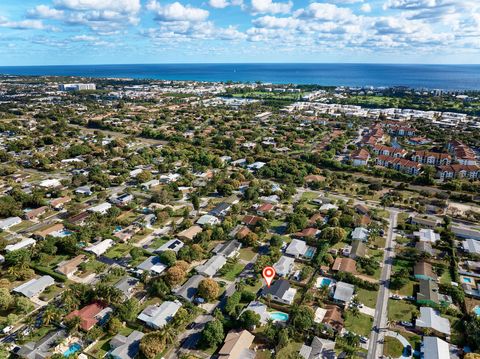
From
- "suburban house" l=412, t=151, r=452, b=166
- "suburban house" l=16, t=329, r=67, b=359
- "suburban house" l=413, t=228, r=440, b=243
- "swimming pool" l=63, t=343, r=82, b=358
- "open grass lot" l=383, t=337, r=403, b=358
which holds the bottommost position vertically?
"swimming pool" l=63, t=343, r=82, b=358

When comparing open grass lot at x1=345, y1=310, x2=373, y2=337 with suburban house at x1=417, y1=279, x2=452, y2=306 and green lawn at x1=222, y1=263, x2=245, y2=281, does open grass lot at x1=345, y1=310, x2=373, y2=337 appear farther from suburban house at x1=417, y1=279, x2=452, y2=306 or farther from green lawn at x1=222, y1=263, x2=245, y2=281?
green lawn at x1=222, y1=263, x2=245, y2=281

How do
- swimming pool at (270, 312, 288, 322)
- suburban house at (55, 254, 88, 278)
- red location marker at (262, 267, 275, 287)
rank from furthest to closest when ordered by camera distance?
suburban house at (55, 254, 88, 278)
red location marker at (262, 267, 275, 287)
swimming pool at (270, 312, 288, 322)

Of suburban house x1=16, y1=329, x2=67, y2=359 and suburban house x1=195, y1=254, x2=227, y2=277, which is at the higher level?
suburban house x1=195, y1=254, x2=227, y2=277

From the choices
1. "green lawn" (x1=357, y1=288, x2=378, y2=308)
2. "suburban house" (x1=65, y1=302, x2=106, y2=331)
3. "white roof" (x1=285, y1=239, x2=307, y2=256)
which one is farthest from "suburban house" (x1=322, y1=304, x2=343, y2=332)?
"suburban house" (x1=65, y1=302, x2=106, y2=331)

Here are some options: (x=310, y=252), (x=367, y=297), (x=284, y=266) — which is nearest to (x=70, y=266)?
(x=284, y=266)

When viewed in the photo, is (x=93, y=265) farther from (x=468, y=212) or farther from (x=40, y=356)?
(x=468, y=212)

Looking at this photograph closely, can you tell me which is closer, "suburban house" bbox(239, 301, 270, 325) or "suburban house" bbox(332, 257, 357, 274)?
"suburban house" bbox(239, 301, 270, 325)
